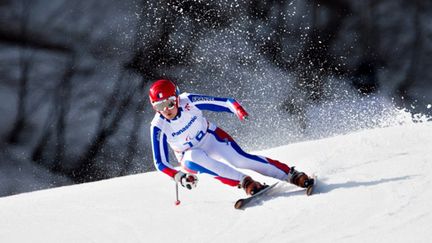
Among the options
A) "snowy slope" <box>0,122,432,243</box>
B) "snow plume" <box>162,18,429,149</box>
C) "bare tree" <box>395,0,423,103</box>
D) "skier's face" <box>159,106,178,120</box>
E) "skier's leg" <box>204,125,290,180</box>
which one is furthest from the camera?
"snow plume" <box>162,18,429,149</box>

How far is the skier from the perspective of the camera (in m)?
6.34

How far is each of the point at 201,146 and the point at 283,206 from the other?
46.0 inches

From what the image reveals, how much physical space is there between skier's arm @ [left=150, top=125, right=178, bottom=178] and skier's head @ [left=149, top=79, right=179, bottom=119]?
197mm

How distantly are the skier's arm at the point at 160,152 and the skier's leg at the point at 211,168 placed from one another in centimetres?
22

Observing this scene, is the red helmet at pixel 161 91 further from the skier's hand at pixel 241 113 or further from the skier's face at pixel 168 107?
the skier's hand at pixel 241 113

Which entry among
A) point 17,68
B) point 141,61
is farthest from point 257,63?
point 17,68

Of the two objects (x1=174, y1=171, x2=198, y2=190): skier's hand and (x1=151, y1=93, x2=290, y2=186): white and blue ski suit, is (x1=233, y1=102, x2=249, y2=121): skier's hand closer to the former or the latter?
(x1=151, y1=93, x2=290, y2=186): white and blue ski suit

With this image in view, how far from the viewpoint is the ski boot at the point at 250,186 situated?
20.7 ft

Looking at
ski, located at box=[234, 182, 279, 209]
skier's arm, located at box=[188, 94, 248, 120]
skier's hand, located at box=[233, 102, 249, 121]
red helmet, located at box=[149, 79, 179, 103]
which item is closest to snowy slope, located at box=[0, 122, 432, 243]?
ski, located at box=[234, 182, 279, 209]

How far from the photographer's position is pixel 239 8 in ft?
67.7

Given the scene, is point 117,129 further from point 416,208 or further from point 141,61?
point 416,208

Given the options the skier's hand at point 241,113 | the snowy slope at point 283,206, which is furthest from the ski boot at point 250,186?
the skier's hand at point 241,113

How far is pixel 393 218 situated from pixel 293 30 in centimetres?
1545

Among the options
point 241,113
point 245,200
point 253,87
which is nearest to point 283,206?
point 245,200
